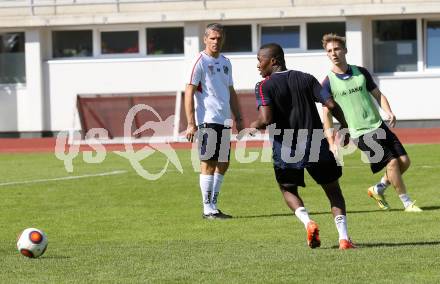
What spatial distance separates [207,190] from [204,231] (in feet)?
5.54

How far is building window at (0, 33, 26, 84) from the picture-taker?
3878 cm

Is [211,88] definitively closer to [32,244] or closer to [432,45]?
[32,244]

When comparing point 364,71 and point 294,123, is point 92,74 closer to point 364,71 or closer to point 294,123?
point 364,71

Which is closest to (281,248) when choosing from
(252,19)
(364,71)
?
(364,71)

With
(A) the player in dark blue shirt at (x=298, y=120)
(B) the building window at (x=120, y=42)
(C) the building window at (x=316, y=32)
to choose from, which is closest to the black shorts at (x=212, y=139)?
(A) the player in dark blue shirt at (x=298, y=120)

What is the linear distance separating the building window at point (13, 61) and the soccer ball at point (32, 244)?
28152 mm

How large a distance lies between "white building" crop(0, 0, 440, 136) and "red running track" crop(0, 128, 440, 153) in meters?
1.21

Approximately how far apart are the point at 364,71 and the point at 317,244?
12.5ft

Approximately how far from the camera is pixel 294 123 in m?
11.5

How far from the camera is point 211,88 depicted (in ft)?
50.1

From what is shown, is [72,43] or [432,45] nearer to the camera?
[432,45]

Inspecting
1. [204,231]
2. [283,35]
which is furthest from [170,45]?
[204,231]

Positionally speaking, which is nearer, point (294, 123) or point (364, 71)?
point (294, 123)

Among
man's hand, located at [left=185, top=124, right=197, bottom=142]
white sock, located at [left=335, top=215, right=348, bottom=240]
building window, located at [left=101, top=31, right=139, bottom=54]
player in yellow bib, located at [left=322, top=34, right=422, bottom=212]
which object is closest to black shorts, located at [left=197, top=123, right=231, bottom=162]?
man's hand, located at [left=185, top=124, right=197, bottom=142]
